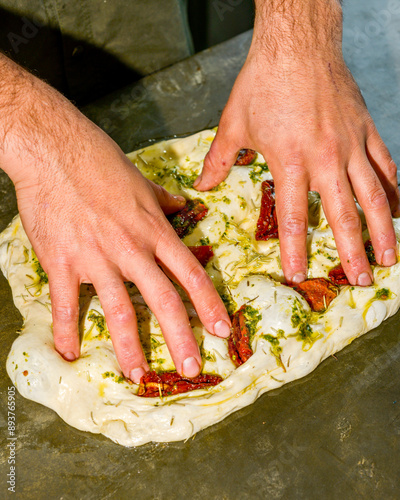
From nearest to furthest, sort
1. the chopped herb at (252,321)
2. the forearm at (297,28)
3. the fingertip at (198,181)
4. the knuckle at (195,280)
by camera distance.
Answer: the knuckle at (195,280)
the chopped herb at (252,321)
the forearm at (297,28)
the fingertip at (198,181)

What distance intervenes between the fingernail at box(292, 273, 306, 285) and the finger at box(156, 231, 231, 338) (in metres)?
0.46

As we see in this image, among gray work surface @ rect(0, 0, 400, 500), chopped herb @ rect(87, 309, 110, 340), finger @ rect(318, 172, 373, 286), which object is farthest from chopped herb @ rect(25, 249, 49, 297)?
finger @ rect(318, 172, 373, 286)

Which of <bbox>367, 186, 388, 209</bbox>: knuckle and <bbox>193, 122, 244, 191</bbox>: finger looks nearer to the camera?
<bbox>367, 186, 388, 209</bbox>: knuckle

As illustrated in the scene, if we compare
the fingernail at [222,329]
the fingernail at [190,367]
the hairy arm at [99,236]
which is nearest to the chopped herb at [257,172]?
the hairy arm at [99,236]

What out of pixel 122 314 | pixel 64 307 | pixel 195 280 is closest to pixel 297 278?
pixel 195 280

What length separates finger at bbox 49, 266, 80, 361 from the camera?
2.71 meters

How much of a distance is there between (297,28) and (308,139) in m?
0.89

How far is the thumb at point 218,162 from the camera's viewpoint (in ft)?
11.0

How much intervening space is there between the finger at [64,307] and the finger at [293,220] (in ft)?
3.77

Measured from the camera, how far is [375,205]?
9.71ft

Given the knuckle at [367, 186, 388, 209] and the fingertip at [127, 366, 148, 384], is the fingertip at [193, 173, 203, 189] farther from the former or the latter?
the fingertip at [127, 366, 148, 384]

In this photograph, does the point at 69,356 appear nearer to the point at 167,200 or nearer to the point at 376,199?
the point at 167,200

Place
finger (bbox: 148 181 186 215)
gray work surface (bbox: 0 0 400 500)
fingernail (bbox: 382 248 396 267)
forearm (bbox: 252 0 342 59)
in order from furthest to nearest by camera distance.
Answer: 1. forearm (bbox: 252 0 342 59)
2. finger (bbox: 148 181 186 215)
3. fingernail (bbox: 382 248 396 267)
4. gray work surface (bbox: 0 0 400 500)

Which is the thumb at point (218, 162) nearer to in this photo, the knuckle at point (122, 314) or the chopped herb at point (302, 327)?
the chopped herb at point (302, 327)
